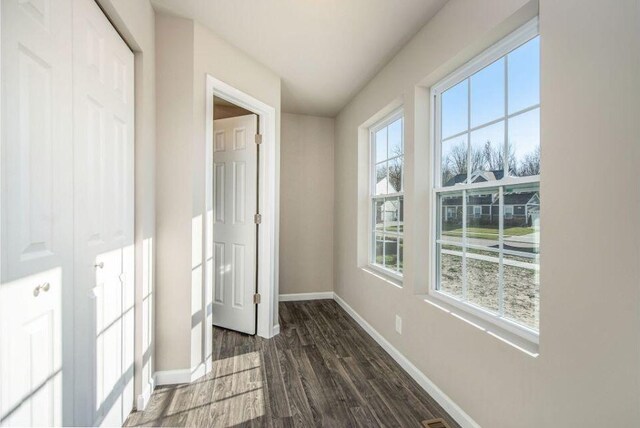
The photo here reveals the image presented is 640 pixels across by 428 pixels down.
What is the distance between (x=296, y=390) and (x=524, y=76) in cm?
230

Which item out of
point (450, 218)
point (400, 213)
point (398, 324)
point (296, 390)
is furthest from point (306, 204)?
point (296, 390)

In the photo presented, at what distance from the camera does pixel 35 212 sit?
1051 mm

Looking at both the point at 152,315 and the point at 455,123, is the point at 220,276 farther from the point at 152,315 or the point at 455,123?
the point at 455,123

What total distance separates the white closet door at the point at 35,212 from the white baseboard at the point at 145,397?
743 millimetres

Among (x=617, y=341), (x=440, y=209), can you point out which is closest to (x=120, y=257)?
(x=440, y=209)

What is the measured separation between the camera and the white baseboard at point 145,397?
1882 millimetres

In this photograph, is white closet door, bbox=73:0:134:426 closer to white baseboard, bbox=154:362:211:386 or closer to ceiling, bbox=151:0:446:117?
white baseboard, bbox=154:362:211:386

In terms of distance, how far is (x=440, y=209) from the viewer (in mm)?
2240

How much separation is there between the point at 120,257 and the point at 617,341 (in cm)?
218

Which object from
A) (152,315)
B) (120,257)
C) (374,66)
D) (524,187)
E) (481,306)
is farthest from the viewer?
(374,66)

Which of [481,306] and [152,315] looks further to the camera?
[152,315]

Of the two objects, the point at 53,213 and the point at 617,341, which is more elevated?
the point at 53,213

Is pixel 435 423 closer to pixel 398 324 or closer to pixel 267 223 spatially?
pixel 398 324

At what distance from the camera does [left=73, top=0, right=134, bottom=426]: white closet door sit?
132 centimetres
